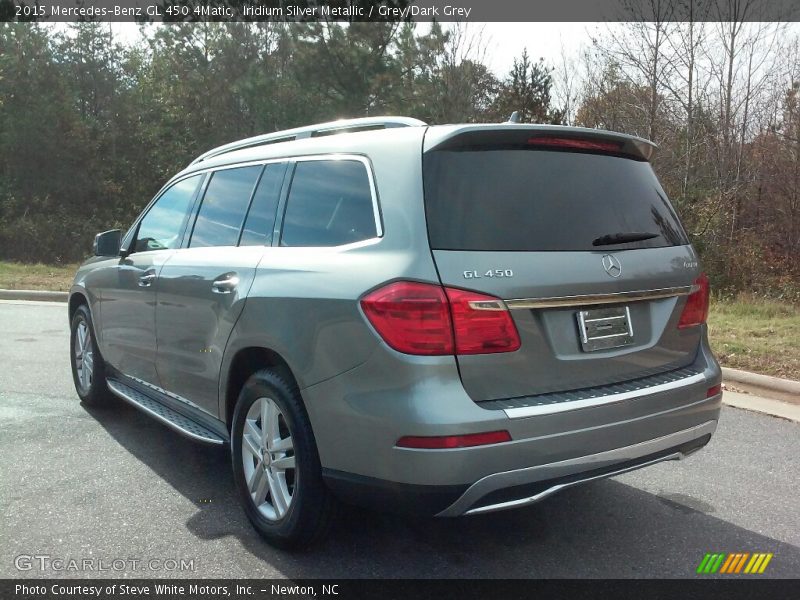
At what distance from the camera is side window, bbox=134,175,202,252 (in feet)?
14.9

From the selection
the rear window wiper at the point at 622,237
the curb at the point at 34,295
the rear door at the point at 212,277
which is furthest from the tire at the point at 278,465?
the curb at the point at 34,295

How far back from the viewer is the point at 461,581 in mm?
2998

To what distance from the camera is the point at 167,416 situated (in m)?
4.20

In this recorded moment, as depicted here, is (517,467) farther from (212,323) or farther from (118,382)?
(118,382)

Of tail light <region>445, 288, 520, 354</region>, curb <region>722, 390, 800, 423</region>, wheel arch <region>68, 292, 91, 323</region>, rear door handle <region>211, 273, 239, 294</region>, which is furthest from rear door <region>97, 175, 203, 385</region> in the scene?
curb <region>722, 390, 800, 423</region>

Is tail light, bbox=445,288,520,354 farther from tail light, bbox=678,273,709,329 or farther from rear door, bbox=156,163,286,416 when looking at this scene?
rear door, bbox=156,163,286,416

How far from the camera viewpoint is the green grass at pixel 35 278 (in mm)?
14656

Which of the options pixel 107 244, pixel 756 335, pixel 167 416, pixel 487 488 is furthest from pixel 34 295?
pixel 487 488

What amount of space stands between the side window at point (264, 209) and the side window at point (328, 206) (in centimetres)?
13

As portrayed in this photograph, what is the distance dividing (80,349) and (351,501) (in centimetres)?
385

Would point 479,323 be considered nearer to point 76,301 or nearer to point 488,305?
point 488,305

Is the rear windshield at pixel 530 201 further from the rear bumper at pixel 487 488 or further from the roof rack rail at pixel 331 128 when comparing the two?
the rear bumper at pixel 487 488

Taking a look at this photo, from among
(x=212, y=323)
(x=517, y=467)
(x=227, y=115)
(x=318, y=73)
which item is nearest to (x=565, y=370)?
(x=517, y=467)

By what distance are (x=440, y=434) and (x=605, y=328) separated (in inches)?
34.0
